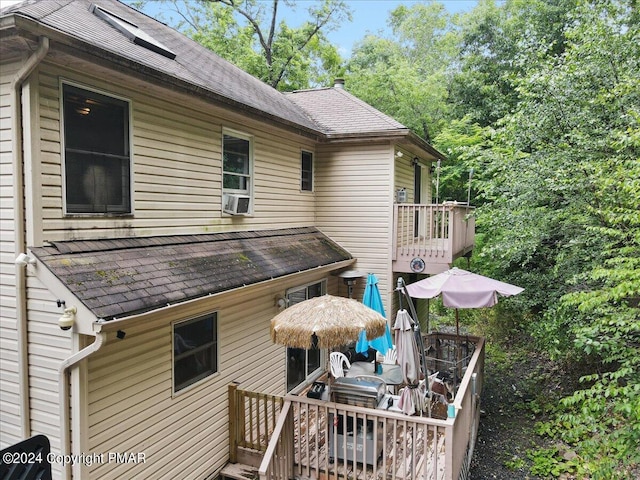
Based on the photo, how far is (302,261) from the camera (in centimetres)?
795

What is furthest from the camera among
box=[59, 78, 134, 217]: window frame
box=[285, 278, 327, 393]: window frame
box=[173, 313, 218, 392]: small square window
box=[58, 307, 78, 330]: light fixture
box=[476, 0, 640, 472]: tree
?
box=[285, 278, 327, 393]: window frame

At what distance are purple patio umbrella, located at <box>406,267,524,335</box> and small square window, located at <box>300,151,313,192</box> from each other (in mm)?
3959

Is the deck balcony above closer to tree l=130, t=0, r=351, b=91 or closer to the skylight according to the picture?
the skylight

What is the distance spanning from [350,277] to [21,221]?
6.47 metres

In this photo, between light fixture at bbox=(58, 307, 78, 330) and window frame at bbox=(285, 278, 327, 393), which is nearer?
light fixture at bbox=(58, 307, 78, 330)

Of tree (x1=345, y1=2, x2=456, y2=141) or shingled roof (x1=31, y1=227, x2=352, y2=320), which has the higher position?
tree (x1=345, y1=2, x2=456, y2=141)

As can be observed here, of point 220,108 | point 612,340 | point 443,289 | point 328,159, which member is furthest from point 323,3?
point 612,340

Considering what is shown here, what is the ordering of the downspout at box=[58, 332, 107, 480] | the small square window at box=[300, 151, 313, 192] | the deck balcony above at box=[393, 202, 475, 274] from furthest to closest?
the small square window at box=[300, 151, 313, 192] < the deck balcony above at box=[393, 202, 475, 274] < the downspout at box=[58, 332, 107, 480]

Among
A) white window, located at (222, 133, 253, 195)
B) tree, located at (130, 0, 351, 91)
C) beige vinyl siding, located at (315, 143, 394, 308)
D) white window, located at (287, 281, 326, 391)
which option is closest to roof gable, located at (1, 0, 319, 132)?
white window, located at (222, 133, 253, 195)

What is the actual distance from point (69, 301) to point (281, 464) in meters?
3.33

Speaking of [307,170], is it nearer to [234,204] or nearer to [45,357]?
[234,204]

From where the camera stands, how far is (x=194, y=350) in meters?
5.84

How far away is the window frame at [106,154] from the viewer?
14.2ft

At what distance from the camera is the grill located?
17.9 ft
